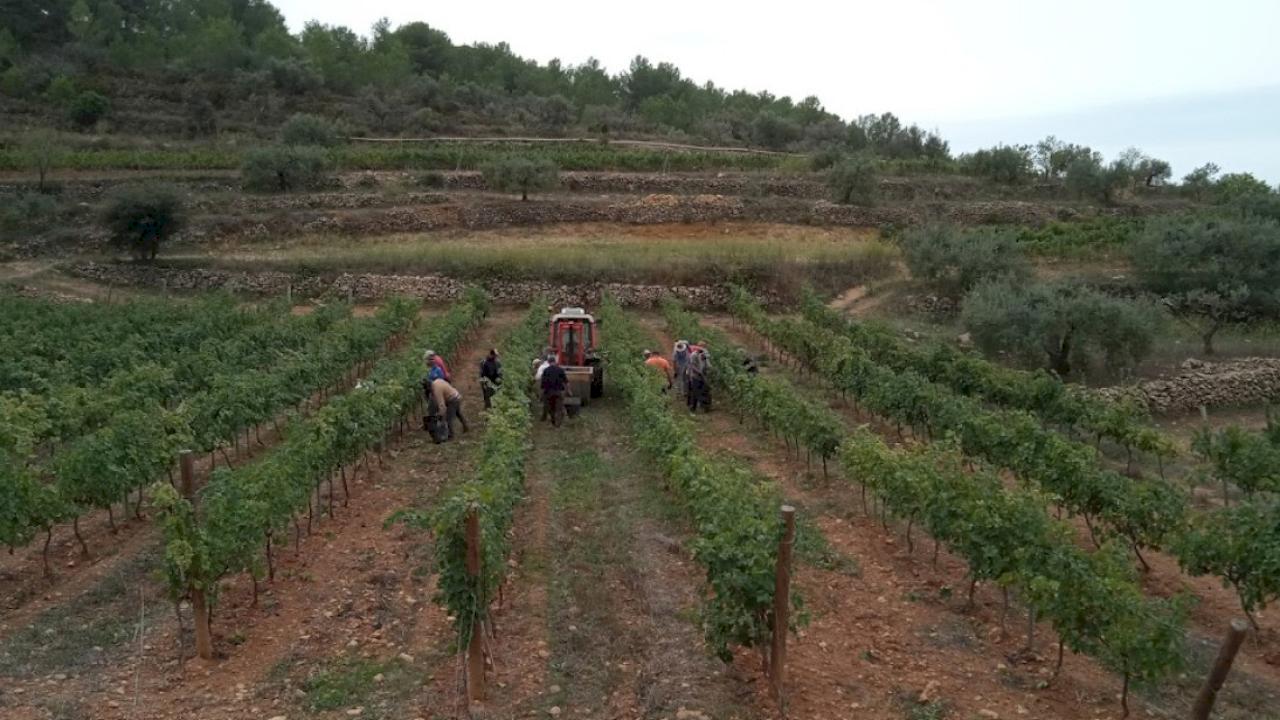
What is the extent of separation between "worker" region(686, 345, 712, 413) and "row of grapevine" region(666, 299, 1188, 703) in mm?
6378

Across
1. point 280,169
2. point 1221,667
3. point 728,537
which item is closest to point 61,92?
point 280,169

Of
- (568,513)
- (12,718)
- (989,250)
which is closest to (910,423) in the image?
(568,513)

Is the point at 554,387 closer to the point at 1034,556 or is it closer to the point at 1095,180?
the point at 1034,556

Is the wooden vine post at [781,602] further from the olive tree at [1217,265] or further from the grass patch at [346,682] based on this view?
Result: the olive tree at [1217,265]

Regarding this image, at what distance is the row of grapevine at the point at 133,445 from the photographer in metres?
8.99

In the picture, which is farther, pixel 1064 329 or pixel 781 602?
pixel 1064 329

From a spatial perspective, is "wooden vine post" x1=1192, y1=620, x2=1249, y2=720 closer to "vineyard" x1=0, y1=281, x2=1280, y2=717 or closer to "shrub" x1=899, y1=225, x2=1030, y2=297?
"vineyard" x1=0, y1=281, x2=1280, y2=717

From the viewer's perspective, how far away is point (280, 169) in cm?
4362

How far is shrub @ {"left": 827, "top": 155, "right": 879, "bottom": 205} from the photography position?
43906 mm

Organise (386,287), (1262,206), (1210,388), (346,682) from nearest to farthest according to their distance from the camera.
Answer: (346,682)
(1210,388)
(386,287)
(1262,206)

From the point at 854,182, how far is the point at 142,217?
2987cm

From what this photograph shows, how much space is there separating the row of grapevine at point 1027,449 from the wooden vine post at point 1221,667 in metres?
3.14

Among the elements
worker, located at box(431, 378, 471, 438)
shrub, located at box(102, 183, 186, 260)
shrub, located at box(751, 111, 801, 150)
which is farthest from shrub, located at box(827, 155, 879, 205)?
worker, located at box(431, 378, 471, 438)

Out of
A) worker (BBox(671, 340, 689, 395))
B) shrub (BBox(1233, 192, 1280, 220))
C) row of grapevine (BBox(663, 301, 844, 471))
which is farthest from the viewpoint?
shrub (BBox(1233, 192, 1280, 220))
